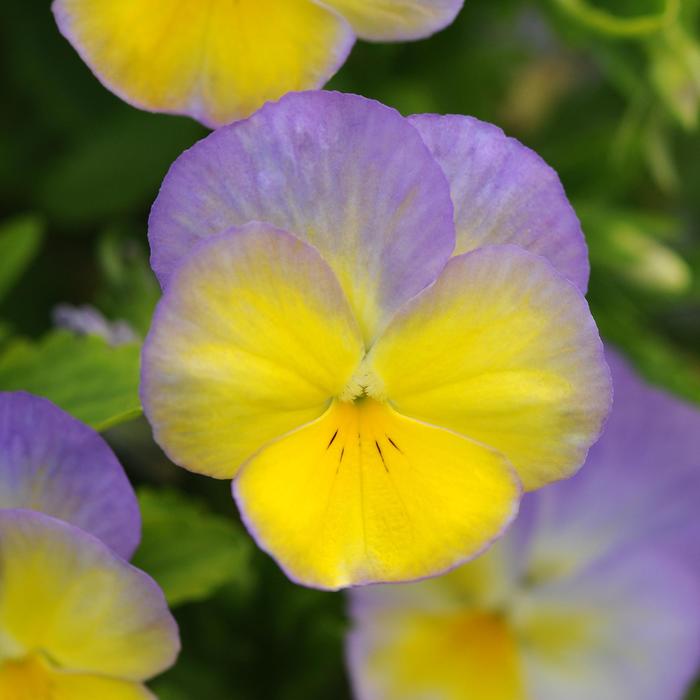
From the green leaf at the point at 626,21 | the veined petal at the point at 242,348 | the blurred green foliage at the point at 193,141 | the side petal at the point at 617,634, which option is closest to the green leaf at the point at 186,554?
the blurred green foliage at the point at 193,141

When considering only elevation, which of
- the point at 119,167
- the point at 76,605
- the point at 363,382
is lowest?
the point at 119,167

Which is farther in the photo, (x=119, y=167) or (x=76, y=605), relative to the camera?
(x=119, y=167)

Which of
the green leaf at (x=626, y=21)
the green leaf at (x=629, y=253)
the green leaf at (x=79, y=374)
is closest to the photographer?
the green leaf at (x=79, y=374)

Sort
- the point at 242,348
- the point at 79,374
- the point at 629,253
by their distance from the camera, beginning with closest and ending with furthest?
1. the point at 242,348
2. the point at 79,374
3. the point at 629,253

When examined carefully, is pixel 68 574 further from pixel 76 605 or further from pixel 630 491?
pixel 630 491

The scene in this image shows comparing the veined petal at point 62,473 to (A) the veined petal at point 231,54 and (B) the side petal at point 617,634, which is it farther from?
(B) the side petal at point 617,634

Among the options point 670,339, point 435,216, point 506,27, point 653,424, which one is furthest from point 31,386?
point 670,339

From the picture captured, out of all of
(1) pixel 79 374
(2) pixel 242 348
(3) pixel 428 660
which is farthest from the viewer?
(3) pixel 428 660

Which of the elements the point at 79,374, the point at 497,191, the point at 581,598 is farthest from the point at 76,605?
the point at 581,598

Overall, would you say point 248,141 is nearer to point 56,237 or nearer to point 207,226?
point 207,226
